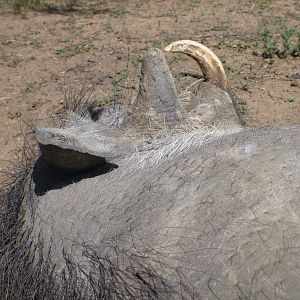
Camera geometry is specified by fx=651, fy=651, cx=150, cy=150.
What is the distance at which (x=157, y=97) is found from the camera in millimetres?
2336

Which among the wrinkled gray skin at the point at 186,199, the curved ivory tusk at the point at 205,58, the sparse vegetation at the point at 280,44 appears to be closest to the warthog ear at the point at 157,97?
the wrinkled gray skin at the point at 186,199

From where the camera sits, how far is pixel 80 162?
2059mm

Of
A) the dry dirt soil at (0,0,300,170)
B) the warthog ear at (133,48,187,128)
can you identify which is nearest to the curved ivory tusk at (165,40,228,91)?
the warthog ear at (133,48,187,128)

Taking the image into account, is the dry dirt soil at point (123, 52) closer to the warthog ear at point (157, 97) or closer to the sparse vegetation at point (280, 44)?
the sparse vegetation at point (280, 44)

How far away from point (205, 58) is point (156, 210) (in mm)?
899

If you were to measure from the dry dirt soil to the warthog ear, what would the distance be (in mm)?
1278

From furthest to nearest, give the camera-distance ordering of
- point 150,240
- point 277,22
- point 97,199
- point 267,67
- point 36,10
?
point 36,10 → point 277,22 → point 267,67 → point 97,199 → point 150,240

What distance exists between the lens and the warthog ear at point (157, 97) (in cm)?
231

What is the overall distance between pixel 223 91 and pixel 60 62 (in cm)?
316

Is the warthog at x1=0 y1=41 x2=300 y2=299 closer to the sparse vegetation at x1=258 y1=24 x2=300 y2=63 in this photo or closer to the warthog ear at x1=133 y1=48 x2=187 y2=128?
the warthog ear at x1=133 y1=48 x2=187 y2=128

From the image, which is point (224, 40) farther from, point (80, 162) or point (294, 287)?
point (294, 287)

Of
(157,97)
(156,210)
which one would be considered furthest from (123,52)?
(156,210)

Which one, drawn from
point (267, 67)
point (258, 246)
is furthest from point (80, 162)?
point (267, 67)

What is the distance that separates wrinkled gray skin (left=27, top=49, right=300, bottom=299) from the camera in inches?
64.7
